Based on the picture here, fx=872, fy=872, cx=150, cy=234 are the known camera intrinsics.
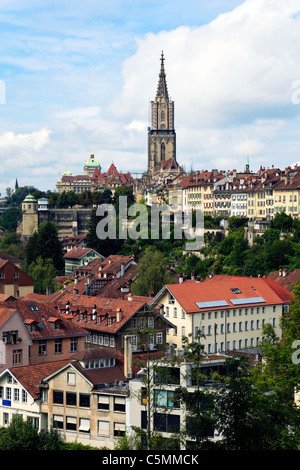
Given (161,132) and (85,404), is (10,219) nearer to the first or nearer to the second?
(161,132)

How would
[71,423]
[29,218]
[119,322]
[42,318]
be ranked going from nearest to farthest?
[71,423], [42,318], [119,322], [29,218]

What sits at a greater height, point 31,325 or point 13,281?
point 13,281

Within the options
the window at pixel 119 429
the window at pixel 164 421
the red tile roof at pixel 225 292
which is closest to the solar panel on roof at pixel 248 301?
the red tile roof at pixel 225 292

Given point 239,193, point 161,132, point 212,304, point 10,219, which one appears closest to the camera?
point 212,304

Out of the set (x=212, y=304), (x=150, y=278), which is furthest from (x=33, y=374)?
(x=150, y=278)

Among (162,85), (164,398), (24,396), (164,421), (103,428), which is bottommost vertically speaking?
(103,428)
